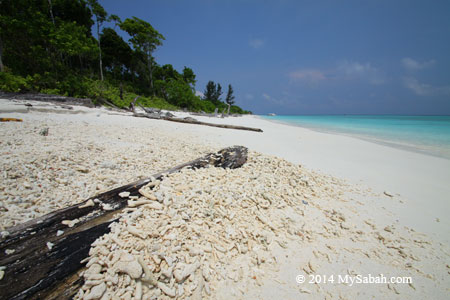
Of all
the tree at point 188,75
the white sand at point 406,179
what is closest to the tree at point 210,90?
the tree at point 188,75

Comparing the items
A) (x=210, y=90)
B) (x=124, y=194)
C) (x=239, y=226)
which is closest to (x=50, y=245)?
(x=124, y=194)

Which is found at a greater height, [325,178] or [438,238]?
[325,178]

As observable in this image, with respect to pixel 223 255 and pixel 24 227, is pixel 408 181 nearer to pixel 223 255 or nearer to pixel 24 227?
pixel 223 255

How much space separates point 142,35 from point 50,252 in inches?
1350

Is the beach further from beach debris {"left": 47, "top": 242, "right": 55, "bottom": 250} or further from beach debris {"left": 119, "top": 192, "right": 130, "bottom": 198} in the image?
beach debris {"left": 47, "top": 242, "right": 55, "bottom": 250}

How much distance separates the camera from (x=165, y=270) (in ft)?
4.45

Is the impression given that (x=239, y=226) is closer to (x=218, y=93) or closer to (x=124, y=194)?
(x=124, y=194)

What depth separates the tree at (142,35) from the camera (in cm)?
2630

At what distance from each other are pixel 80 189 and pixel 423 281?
14.1 ft

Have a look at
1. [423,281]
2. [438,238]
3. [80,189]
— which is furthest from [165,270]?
[438,238]

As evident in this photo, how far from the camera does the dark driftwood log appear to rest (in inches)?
43.2

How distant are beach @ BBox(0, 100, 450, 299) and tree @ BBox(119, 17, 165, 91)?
30.4 m

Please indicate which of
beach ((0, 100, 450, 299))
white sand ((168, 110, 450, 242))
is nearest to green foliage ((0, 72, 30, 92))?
beach ((0, 100, 450, 299))

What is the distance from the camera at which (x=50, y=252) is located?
1350 mm
